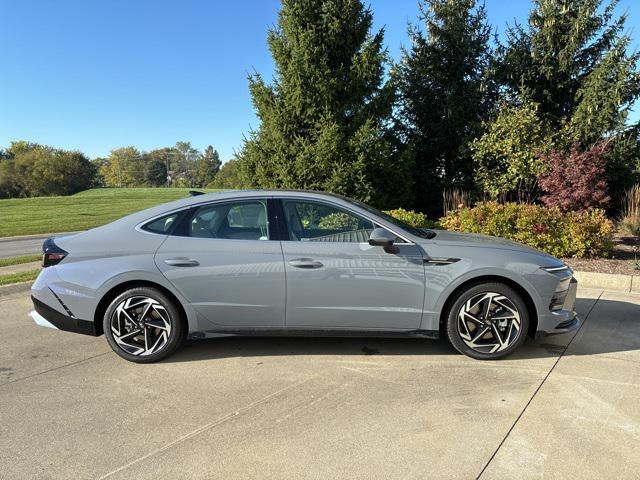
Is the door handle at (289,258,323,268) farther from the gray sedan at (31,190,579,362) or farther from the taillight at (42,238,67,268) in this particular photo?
the taillight at (42,238,67,268)

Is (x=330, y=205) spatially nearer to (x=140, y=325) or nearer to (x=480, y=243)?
(x=480, y=243)

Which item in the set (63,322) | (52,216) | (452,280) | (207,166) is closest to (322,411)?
(452,280)

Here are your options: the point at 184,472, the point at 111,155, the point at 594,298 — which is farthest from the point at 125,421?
the point at 111,155

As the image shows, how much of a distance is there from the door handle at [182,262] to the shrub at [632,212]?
9966mm

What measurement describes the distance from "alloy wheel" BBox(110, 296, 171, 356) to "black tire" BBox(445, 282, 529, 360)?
2466 millimetres

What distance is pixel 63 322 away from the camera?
4.16m

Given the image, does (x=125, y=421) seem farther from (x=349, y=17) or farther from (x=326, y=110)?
(x=349, y=17)

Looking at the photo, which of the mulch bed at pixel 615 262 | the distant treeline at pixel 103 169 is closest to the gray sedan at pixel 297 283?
the mulch bed at pixel 615 262

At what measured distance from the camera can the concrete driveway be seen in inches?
104

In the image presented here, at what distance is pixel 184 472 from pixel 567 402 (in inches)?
103

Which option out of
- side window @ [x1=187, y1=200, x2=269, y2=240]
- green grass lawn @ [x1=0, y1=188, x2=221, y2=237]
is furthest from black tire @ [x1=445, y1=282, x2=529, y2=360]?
green grass lawn @ [x1=0, y1=188, x2=221, y2=237]

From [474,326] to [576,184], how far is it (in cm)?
739

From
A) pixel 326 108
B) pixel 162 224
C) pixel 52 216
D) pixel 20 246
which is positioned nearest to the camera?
pixel 162 224

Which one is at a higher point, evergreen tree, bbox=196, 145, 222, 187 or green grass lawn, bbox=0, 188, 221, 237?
evergreen tree, bbox=196, 145, 222, 187
